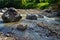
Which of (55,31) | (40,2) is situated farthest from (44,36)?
(40,2)

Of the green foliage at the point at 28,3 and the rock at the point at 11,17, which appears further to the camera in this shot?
the green foliage at the point at 28,3

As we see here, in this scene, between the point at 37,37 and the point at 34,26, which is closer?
the point at 37,37

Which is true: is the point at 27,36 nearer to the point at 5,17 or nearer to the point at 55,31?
the point at 55,31

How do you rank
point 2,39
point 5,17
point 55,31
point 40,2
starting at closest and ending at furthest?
point 2,39
point 55,31
point 5,17
point 40,2

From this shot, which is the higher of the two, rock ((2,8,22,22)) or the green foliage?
rock ((2,8,22,22))

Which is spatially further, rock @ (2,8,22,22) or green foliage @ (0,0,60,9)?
green foliage @ (0,0,60,9)

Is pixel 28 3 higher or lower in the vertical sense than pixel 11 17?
lower

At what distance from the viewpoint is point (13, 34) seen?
13656 millimetres

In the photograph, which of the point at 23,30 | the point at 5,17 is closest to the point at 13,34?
the point at 23,30

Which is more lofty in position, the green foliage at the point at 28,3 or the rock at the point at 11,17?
the rock at the point at 11,17

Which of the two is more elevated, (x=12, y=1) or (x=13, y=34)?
(x=13, y=34)

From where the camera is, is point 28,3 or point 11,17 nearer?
point 11,17

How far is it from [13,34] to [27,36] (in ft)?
4.20

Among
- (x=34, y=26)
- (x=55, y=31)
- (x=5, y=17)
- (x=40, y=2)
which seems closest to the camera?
(x=55, y=31)
